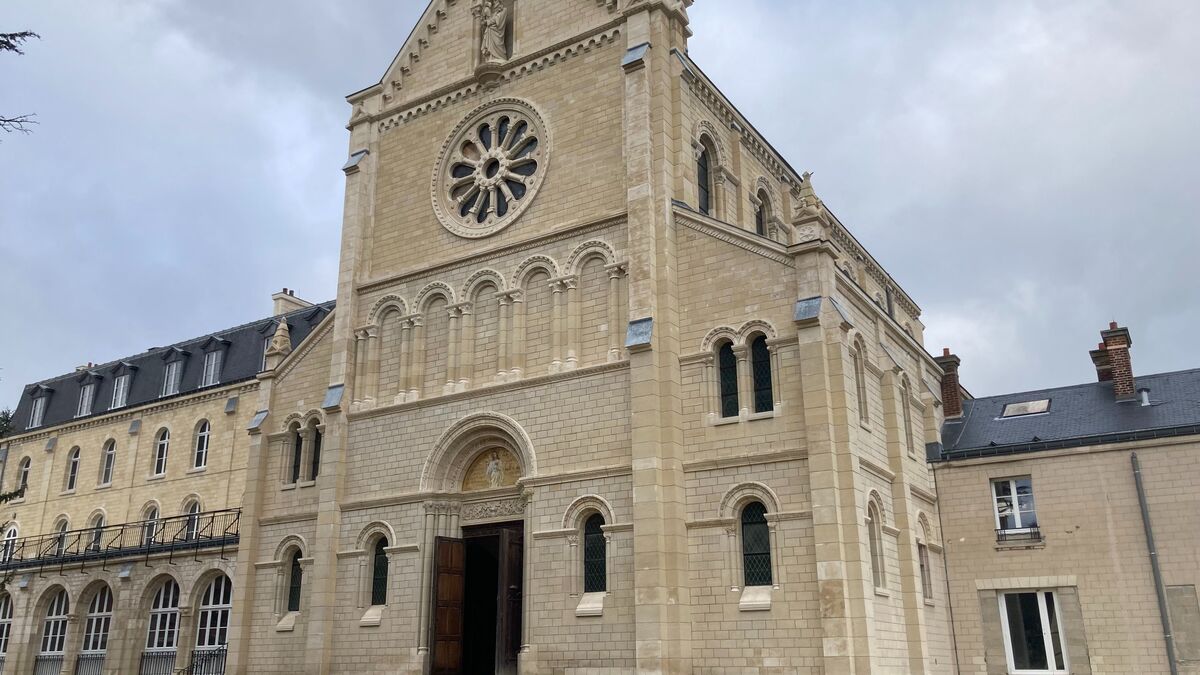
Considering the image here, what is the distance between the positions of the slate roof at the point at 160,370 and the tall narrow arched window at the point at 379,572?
1143 centimetres

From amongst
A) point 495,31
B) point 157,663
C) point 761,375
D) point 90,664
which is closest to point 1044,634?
point 761,375

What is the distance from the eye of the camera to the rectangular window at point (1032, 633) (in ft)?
75.8

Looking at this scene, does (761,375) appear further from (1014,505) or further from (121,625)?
(121,625)

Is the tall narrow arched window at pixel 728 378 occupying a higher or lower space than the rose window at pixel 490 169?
lower

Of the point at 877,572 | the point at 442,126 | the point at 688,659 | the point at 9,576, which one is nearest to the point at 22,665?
the point at 9,576

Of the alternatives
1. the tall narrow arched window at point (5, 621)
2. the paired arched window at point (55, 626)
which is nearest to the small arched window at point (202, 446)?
the paired arched window at point (55, 626)

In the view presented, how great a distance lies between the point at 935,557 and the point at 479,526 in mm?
10974

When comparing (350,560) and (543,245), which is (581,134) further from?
(350,560)

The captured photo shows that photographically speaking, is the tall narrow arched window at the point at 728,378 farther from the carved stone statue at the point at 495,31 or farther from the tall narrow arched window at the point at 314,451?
the tall narrow arched window at the point at 314,451

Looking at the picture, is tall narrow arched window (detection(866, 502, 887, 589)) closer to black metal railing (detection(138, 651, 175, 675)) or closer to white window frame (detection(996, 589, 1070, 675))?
white window frame (detection(996, 589, 1070, 675))

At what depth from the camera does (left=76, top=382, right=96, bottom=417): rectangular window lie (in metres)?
40.5

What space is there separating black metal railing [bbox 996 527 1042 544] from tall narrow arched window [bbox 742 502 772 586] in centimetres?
852

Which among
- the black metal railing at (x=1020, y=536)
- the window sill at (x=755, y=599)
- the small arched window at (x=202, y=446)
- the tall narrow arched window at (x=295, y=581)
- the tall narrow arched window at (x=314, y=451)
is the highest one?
the small arched window at (x=202, y=446)

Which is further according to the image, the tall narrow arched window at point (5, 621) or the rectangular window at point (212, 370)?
the rectangular window at point (212, 370)
